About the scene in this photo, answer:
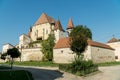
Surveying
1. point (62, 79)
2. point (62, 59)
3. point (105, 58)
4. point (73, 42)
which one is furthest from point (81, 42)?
point (105, 58)

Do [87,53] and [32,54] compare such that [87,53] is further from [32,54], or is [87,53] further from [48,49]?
[32,54]

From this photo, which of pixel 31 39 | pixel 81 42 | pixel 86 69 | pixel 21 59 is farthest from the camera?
pixel 31 39

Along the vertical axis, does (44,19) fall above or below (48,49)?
above

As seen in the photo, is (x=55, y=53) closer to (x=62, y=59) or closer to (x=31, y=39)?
(x=62, y=59)

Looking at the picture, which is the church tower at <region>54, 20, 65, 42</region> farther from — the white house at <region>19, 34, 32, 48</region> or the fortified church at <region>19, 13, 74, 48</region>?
the white house at <region>19, 34, 32, 48</region>


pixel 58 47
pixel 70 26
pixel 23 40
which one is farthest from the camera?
pixel 23 40

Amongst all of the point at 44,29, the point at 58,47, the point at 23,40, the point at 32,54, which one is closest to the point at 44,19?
the point at 44,29

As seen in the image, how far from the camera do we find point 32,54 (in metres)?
63.0

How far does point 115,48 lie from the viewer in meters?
59.5

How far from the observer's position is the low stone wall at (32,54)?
201ft

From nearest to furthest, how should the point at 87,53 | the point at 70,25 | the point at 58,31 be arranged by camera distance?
the point at 87,53 < the point at 58,31 < the point at 70,25

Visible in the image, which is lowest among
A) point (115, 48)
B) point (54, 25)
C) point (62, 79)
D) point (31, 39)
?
point (62, 79)

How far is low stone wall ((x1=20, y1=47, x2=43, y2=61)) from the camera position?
61.4m

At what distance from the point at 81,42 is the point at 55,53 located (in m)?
23.3
